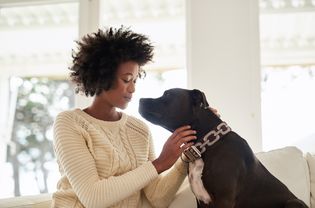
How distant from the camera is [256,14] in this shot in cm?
254

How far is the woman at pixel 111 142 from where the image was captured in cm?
141

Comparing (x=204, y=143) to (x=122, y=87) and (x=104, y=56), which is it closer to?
(x=122, y=87)

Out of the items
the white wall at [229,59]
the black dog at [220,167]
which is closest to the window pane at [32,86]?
the white wall at [229,59]

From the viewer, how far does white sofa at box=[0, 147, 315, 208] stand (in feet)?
5.41

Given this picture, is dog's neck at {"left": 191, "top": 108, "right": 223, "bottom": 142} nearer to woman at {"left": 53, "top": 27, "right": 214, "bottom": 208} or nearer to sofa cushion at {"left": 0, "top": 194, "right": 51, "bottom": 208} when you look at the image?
woman at {"left": 53, "top": 27, "right": 214, "bottom": 208}

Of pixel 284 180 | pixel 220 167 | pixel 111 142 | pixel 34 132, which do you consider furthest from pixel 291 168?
pixel 34 132

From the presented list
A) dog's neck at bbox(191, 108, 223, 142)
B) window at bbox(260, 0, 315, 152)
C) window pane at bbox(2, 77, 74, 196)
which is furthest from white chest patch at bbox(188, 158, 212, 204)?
window pane at bbox(2, 77, 74, 196)

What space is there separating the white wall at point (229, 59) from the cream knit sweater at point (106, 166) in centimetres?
85

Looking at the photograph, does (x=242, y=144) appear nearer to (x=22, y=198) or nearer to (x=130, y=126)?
(x=130, y=126)

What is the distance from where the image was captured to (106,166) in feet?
4.92

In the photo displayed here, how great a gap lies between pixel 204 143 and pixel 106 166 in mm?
412

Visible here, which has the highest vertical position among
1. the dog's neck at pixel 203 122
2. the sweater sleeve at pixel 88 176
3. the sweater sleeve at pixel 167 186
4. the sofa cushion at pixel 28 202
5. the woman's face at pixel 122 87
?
the woman's face at pixel 122 87

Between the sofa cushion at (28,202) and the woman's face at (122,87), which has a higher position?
the woman's face at (122,87)

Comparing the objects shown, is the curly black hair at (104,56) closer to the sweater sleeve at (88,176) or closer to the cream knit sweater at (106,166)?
the cream knit sweater at (106,166)
